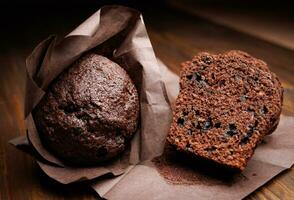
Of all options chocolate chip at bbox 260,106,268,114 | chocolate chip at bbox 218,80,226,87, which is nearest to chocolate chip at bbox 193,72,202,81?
chocolate chip at bbox 218,80,226,87

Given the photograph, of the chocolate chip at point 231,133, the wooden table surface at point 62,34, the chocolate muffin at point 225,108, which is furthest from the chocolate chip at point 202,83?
the wooden table surface at point 62,34

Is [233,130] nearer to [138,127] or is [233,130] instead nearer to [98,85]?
[138,127]

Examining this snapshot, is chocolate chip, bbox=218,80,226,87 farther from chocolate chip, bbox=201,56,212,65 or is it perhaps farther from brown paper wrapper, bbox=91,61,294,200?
brown paper wrapper, bbox=91,61,294,200

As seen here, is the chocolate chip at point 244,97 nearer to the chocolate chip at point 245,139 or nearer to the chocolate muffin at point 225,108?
the chocolate muffin at point 225,108

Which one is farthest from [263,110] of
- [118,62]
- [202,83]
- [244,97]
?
[118,62]

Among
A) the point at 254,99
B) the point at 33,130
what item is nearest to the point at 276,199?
the point at 254,99

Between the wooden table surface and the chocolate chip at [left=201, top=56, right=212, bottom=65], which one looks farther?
the chocolate chip at [left=201, top=56, right=212, bottom=65]
